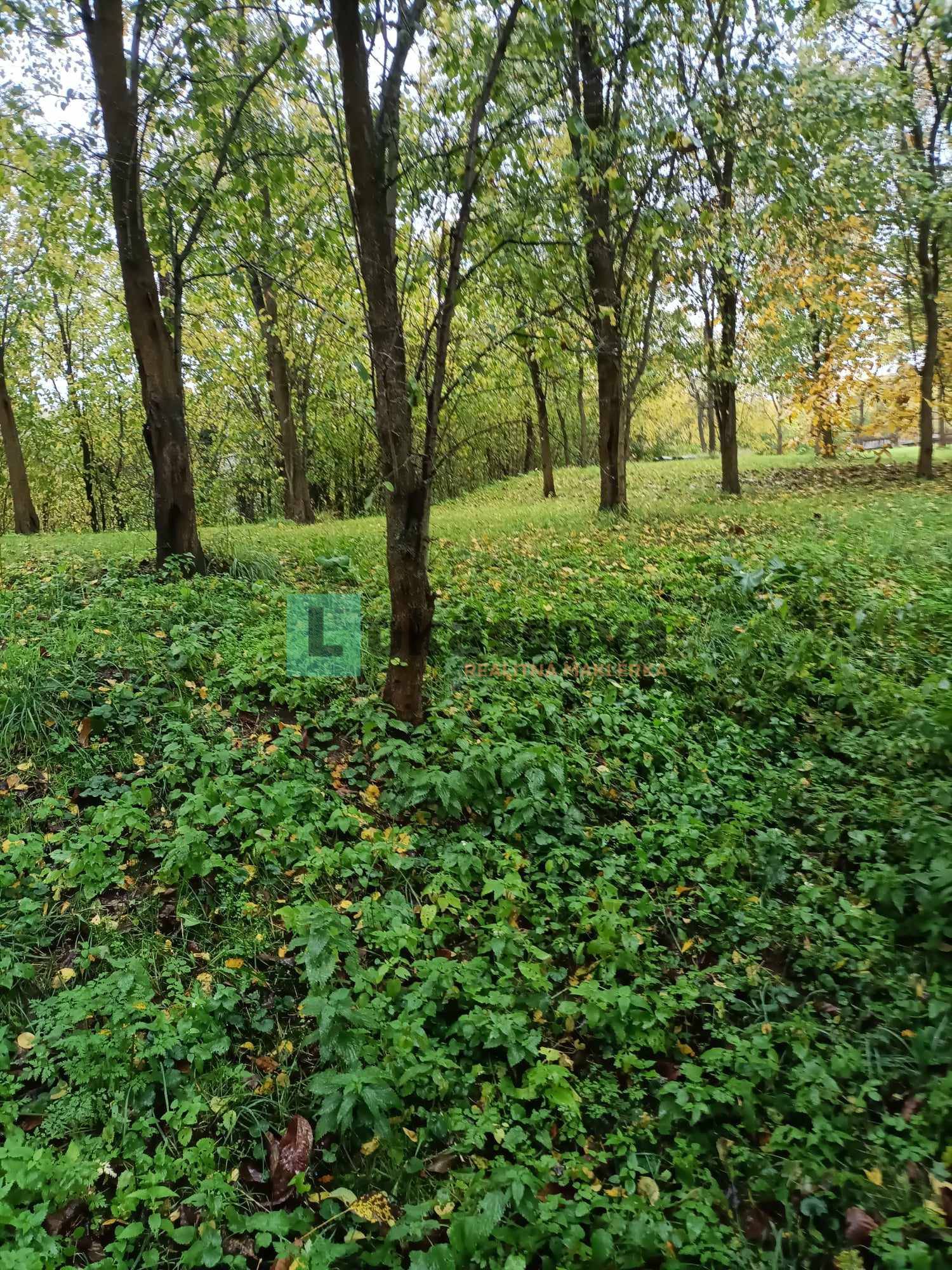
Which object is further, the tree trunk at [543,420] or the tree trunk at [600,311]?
the tree trunk at [543,420]

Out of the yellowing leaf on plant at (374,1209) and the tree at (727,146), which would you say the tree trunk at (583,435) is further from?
the yellowing leaf on plant at (374,1209)

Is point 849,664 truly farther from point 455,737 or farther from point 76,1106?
point 76,1106

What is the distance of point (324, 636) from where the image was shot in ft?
20.0

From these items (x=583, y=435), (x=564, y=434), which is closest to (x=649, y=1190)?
(x=583, y=435)

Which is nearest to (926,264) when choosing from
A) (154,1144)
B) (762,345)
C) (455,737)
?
(762,345)

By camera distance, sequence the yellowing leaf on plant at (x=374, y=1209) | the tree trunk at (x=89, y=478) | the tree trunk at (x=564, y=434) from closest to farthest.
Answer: the yellowing leaf on plant at (x=374, y=1209)
the tree trunk at (x=89, y=478)
the tree trunk at (x=564, y=434)

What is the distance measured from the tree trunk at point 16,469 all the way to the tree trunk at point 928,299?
18353 mm

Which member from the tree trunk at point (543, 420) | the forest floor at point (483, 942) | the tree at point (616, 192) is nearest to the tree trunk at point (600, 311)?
the tree at point (616, 192)

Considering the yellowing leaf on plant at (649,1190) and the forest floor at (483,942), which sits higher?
the forest floor at (483,942)

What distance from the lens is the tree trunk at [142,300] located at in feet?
22.2

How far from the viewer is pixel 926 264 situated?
14.2m

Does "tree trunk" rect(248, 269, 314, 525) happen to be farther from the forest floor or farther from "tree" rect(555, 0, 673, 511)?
the forest floor

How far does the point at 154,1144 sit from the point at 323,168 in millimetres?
10600

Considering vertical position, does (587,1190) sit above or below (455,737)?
below
